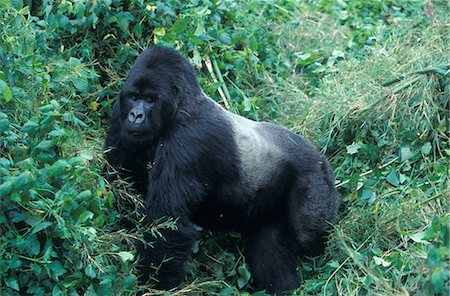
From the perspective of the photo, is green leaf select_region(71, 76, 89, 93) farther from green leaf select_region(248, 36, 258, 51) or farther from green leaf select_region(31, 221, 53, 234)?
green leaf select_region(248, 36, 258, 51)

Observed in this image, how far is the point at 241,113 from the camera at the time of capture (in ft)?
18.6

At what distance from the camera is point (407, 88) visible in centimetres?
538

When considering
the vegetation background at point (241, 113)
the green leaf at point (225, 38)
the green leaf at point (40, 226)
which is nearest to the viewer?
the green leaf at point (40, 226)

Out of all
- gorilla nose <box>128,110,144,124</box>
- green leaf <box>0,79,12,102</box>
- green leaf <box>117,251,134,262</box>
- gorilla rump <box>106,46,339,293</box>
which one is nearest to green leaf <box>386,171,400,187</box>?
gorilla rump <box>106,46,339,293</box>

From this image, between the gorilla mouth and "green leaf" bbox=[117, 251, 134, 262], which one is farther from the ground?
the gorilla mouth

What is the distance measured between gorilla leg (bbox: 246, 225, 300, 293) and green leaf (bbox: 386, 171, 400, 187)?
0.71 m

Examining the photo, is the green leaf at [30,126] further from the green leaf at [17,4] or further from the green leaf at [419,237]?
the green leaf at [419,237]

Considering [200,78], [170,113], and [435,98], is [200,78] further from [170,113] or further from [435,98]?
[435,98]

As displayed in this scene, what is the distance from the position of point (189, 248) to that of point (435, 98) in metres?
1.92

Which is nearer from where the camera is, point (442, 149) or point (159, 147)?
point (159, 147)

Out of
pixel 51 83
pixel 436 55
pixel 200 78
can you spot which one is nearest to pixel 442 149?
pixel 436 55

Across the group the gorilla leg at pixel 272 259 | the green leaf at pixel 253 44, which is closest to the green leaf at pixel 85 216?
the gorilla leg at pixel 272 259

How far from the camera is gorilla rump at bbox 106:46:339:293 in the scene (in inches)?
172

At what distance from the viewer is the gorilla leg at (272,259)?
15.9 ft
